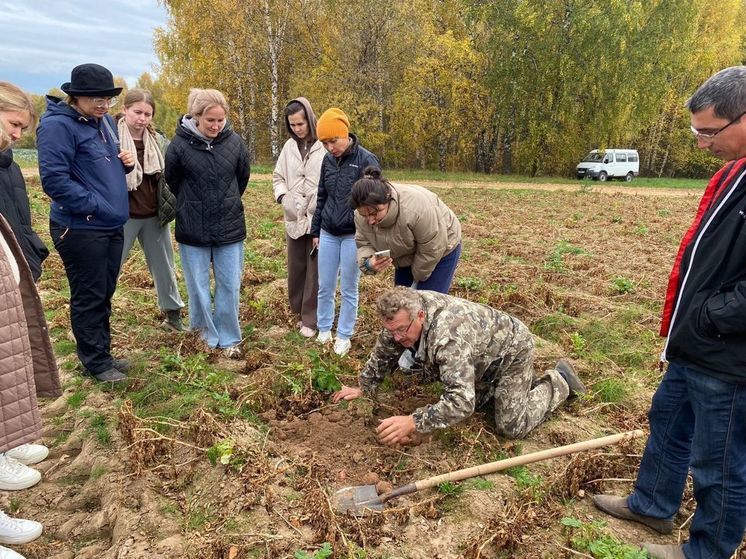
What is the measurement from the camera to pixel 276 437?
11.4ft

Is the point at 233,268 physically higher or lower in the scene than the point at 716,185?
lower

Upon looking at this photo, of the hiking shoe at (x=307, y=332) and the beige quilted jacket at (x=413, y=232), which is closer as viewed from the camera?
the beige quilted jacket at (x=413, y=232)

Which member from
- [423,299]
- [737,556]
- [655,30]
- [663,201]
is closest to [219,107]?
[423,299]

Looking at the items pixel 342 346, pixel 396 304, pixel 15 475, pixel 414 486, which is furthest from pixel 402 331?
pixel 15 475

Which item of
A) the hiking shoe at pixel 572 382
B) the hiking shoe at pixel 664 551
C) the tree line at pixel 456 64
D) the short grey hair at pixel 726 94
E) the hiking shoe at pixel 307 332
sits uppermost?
the tree line at pixel 456 64

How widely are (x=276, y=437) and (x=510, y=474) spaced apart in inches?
60.3

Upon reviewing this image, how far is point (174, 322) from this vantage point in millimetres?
5152

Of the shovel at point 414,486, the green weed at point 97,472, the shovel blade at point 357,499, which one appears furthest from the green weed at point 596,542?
the green weed at point 97,472

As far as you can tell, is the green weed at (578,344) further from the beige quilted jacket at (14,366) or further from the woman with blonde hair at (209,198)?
the beige quilted jacket at (14,366)

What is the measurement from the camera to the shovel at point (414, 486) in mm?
2844

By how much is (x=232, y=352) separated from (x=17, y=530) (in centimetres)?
216

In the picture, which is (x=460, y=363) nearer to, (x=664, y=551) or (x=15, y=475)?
(x=664, y=551)

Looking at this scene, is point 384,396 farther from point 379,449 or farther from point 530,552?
point 530,552

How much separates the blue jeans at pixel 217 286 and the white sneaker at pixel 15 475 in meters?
1.73
